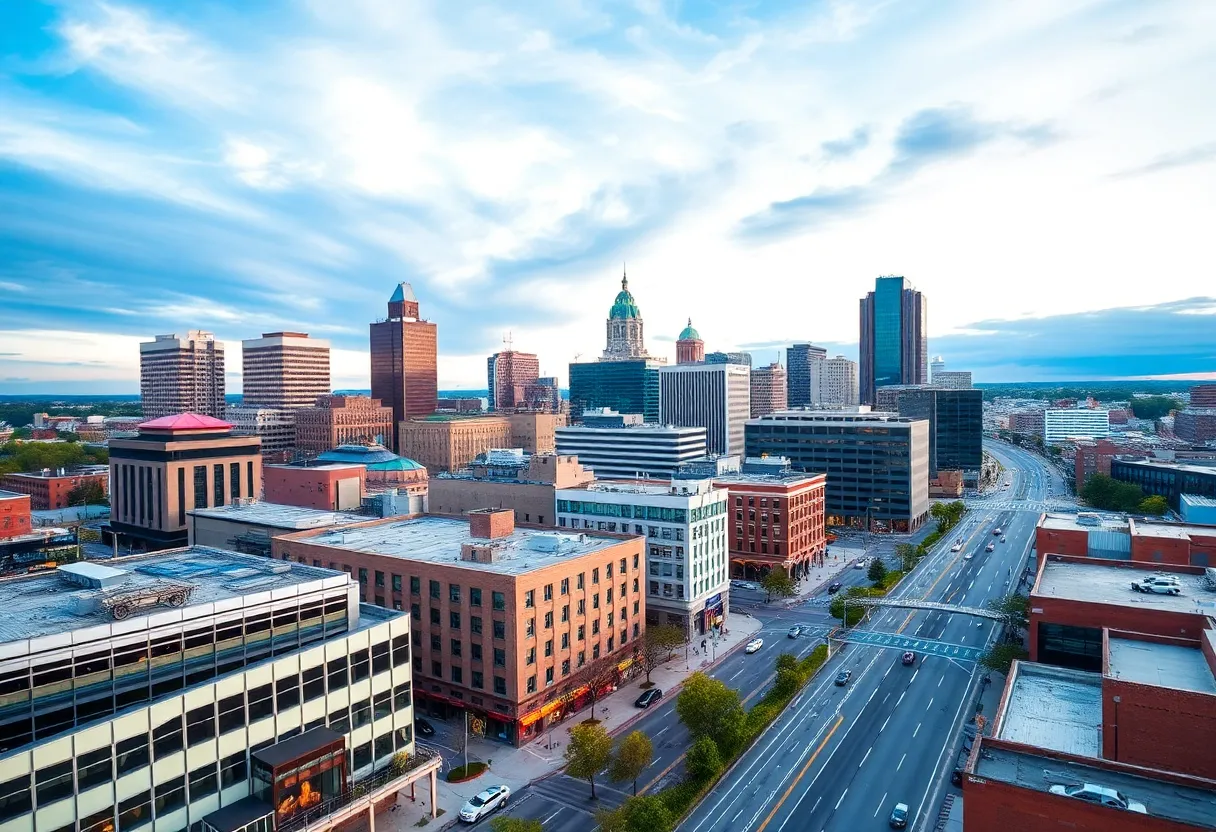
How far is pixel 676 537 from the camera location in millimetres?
95438

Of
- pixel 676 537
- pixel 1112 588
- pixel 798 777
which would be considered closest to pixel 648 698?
pixel 798 777

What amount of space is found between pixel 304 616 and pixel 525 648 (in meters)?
22.5

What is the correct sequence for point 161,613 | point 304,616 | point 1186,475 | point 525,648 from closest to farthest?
point 161,613, point 304,616, point 525,648, point 1186,475

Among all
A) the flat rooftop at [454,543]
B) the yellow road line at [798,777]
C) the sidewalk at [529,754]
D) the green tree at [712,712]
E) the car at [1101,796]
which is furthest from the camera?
the flat rooftop at [454,543]

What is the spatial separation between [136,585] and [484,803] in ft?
91.8

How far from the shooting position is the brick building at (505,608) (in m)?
66.1

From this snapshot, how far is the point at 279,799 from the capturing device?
42.9 meters

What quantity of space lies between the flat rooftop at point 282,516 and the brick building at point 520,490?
12312 mm

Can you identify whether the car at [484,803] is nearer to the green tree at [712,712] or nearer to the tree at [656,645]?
the green tree at [712,712]

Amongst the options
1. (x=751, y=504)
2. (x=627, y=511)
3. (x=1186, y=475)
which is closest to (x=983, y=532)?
(x=1186, y=475)

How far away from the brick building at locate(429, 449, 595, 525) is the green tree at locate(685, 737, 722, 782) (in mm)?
51760

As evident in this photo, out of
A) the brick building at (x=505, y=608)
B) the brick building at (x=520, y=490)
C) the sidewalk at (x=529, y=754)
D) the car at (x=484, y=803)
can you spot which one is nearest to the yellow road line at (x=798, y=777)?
the sidewalk at (x=529, y=754)

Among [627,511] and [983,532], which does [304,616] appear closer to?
[627,511]

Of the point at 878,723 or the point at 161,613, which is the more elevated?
the point at 161,613
